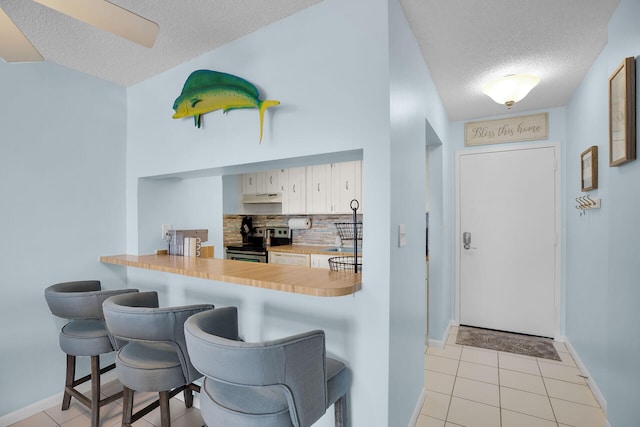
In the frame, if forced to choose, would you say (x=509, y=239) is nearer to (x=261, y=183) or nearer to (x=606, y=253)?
(x=606, y=253)

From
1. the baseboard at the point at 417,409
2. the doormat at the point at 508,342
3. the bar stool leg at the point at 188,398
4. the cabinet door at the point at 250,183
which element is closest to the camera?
the baseboard at the point at 417,409

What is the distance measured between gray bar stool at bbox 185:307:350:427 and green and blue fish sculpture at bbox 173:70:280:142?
1.23 metres

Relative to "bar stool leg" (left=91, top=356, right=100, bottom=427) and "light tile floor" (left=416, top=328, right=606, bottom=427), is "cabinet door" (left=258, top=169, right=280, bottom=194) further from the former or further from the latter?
"bar stool leg" (left=91, top=356, right=100, bottom=427)

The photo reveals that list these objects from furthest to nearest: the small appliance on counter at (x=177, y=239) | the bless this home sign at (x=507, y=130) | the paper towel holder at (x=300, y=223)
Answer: the paper towel holder at (x=300, y=223), the bless this home sign at (x=507, y=130), the small appliance on counter at (x=177, y=239)

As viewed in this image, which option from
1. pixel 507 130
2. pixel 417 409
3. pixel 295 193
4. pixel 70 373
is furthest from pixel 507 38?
pixel 70 373

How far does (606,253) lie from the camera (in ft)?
7.39

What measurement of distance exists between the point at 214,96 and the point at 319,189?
2437 millimetres

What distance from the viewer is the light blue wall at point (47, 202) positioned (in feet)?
7.02

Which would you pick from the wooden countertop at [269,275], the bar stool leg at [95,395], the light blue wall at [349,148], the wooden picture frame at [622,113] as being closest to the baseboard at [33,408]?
the bar stool leg at [95,395]

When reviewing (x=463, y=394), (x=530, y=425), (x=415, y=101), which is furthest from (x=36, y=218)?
(x=530, y=425)

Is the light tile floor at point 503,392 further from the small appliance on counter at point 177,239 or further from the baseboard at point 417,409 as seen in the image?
the small appliance on counter at point 177,239

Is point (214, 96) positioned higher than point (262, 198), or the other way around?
point (214, 96)

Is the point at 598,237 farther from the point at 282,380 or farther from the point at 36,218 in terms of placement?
the point at 36,218

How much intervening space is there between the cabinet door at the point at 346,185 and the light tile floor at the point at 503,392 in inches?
76.5
